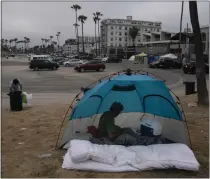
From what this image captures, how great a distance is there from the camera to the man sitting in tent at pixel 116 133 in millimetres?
6797

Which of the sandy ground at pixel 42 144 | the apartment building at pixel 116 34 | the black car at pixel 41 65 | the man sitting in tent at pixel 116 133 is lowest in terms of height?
the sandy ground at pixel 42 144

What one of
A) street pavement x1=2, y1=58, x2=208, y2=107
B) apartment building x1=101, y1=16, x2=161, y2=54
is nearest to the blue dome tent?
street pavement x1=2, y1=58, x2=208, y2=107

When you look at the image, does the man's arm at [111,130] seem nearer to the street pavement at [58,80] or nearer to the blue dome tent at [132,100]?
the blue dome tent at [132,100]

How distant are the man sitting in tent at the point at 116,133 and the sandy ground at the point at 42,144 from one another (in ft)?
3.38

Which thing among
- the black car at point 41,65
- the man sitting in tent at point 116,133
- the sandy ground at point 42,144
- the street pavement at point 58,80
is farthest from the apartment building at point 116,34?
the man sitting in tent at point 116,133

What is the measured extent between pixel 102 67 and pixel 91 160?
32307mm

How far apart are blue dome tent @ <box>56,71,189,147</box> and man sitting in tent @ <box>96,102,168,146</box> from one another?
0.47 meters

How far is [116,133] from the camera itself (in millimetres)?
6898

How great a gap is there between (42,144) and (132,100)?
2.48m

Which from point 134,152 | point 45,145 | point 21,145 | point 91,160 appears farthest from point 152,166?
point 21,145

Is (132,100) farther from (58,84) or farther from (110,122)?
(58,84)

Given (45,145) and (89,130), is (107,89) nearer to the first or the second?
(89,130)

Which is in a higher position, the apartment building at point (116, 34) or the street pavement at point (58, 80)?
the apartment building at point (116, 34)

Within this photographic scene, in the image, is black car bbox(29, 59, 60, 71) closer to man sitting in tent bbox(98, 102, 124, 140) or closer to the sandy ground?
the sandy ground
